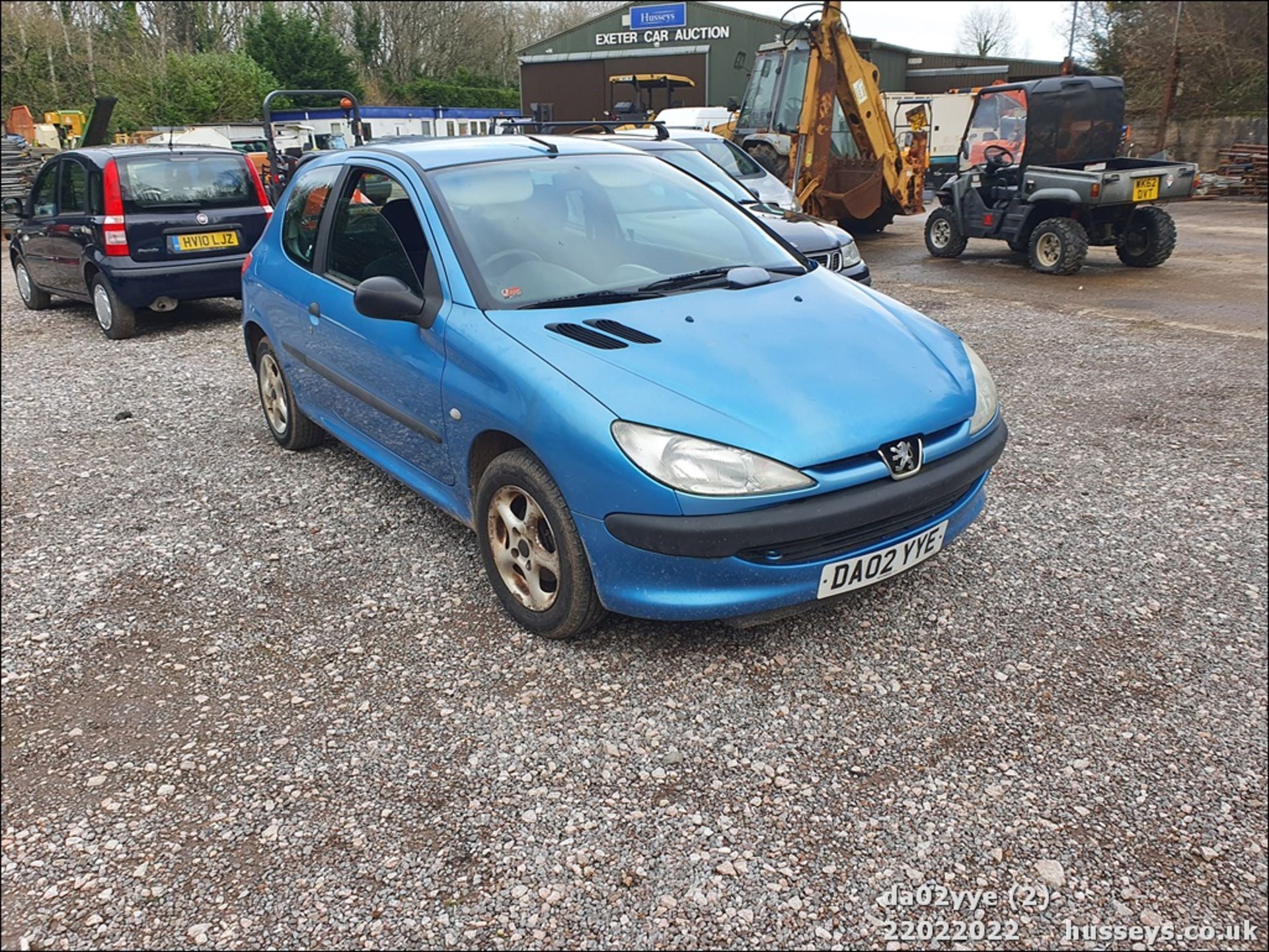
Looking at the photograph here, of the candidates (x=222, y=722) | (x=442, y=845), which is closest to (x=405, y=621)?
(x=222, y=722)

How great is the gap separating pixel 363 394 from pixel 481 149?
3.85 ft

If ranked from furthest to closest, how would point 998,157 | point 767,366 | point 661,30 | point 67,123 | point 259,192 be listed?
point 661,30, point 67,123, point 998,157, point 259,192, point 767,366

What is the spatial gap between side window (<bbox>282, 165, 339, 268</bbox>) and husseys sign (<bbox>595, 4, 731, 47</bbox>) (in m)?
21.6

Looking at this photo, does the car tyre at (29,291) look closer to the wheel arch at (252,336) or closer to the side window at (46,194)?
the side window at (46,194)

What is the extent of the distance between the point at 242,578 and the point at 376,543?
0.55m

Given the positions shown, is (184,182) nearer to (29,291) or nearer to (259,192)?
(259,192)

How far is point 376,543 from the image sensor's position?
4113 millimetres

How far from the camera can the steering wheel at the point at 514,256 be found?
352 centimetres

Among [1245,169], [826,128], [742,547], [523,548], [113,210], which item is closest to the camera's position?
[1245,169]

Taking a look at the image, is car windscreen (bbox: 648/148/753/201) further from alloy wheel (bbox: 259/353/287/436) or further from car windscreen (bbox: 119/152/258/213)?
alloy wheel (bbox: 259/353/287/436)

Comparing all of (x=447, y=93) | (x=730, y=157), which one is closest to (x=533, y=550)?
(x=730, y=157)

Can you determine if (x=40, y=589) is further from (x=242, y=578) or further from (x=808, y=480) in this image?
(x=808, y=480)

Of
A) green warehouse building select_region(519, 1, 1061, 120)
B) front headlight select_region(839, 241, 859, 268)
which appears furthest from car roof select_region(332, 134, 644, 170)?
green warehouse building select_region(519, 1, 1061, 120)

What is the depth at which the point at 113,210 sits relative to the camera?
8.12 meters
